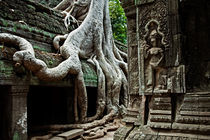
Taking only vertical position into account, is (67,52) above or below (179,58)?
above

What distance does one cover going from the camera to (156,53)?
11.3ft

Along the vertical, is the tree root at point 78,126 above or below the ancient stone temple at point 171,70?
below

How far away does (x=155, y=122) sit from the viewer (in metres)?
3.32

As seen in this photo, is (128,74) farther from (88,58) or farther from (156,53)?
(88,58)

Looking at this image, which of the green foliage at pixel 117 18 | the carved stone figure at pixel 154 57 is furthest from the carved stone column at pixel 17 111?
the green foliage at pixel 117 18

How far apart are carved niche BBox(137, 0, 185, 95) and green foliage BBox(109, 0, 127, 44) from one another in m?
10.4

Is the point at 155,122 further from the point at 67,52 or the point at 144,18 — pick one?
the point at 67,52

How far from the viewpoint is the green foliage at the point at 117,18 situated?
45.3ft

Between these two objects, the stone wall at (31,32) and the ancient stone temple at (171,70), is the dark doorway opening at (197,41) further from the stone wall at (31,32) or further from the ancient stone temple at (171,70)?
the stone wall at (31,32)

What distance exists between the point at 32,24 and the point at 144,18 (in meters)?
3.86

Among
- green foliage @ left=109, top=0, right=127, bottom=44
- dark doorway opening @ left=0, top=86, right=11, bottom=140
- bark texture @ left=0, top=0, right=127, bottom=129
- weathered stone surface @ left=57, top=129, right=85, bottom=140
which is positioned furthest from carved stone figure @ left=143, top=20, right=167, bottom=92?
green foliage @ left=109, top=0, right=127, bottom=44

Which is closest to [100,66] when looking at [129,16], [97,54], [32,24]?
[97,54]

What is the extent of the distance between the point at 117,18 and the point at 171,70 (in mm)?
11392

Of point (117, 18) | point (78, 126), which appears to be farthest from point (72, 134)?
point (117, 18)
